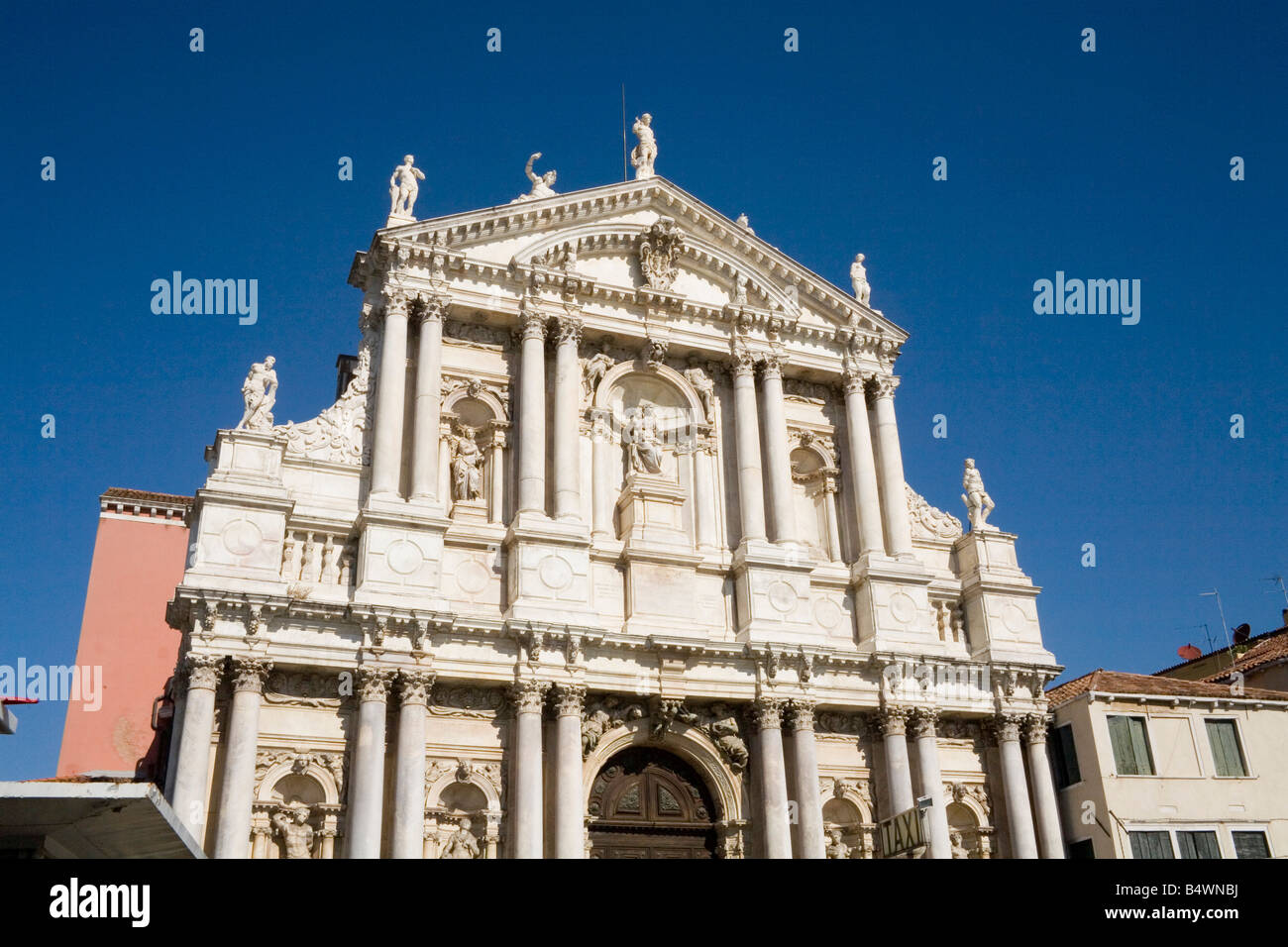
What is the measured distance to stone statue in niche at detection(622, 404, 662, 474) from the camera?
27.1 m

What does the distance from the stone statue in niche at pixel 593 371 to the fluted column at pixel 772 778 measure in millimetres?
7824

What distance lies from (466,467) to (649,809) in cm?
788

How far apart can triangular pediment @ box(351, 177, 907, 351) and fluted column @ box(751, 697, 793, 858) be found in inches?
375

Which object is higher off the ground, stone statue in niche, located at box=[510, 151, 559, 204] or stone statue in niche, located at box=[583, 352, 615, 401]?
stone statue in niche, located at box=[510, 151, 559, 204]

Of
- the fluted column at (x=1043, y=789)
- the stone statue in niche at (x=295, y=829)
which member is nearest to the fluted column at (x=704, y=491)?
the fluted column at (x=1043, y=789)

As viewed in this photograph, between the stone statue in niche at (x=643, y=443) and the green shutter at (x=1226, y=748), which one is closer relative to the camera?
the stone statue in niche at (x=643, y=443)

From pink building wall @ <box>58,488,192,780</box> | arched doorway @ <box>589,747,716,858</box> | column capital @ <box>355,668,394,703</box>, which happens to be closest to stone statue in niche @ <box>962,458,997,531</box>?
arched doorway @ <box>589,747,716,858</box>

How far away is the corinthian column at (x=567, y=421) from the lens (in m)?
25.1

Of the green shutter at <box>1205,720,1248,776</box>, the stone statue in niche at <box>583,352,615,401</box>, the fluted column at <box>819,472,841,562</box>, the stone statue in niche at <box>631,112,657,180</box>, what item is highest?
the stone statue in niche at <box>631,112,657,180</box>

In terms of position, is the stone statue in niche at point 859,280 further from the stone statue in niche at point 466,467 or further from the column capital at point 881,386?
the stone statue in niche at point 466,467

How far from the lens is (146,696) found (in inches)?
1250

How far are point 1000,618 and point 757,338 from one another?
8.42m

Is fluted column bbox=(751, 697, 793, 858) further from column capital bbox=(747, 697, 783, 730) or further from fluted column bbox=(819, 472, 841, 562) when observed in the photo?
fluted column bbox=(819, 472, 841, 562)
